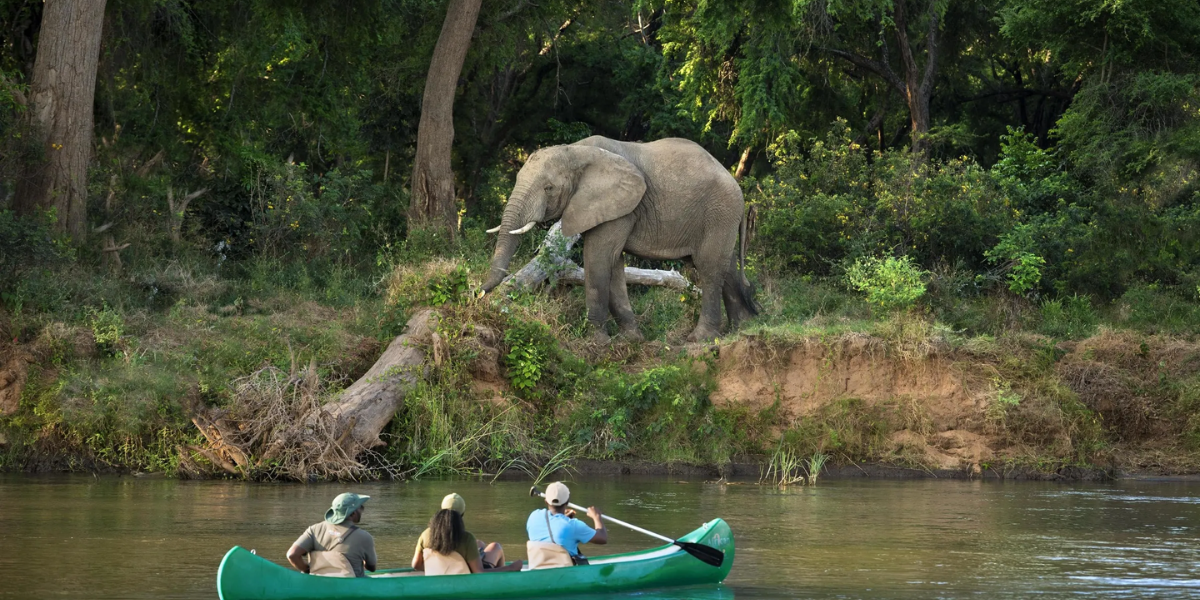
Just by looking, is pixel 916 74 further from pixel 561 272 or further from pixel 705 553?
pixel 705 553

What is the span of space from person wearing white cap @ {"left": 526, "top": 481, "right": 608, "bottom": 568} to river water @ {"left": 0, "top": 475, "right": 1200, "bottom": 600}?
35.4 inches

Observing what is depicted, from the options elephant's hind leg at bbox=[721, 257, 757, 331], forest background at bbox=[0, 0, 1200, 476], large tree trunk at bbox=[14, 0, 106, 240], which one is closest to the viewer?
forest background at bbox=[0, 0, 1200, 476]

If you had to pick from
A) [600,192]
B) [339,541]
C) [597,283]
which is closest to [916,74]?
[600,192]

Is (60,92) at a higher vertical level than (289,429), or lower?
higher

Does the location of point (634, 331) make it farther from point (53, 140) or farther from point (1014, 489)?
point (53, 140)

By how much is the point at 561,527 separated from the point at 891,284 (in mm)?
11962

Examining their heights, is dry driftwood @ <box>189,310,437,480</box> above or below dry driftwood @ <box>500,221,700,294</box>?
below

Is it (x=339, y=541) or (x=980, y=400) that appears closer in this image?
(x=339, y=541)

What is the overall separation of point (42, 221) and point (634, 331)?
8514mm

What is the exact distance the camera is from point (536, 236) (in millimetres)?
25828

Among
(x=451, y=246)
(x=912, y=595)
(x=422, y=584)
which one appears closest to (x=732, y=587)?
(x=912, y=595)

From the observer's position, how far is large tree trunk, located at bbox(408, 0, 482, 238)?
88.8 ft

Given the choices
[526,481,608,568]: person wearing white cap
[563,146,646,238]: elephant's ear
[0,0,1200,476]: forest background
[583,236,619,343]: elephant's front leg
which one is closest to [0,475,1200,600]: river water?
[526,481,608,568]: person wearing white cap

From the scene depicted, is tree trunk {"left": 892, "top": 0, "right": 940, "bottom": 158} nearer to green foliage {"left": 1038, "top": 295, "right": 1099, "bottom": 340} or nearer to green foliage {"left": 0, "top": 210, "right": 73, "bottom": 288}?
green foliage {"left": 1038, "top": 295, "right": 1099, "bottom": 340}
